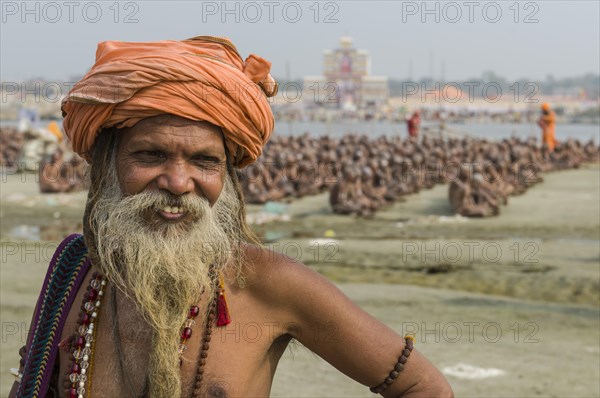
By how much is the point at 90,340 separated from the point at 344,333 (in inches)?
26.7

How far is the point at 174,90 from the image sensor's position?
2020 mm

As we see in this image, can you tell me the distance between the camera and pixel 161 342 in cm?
210

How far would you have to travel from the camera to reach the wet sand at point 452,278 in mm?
5461

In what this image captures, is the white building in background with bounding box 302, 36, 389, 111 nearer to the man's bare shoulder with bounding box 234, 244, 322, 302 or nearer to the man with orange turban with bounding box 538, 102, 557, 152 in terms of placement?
the man with orange turban with bounding box 538, 102, 557, 152

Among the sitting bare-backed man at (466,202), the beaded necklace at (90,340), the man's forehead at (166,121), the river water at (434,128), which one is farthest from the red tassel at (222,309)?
the river water at (434,128)

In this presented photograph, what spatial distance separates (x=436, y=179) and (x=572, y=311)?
11.8m

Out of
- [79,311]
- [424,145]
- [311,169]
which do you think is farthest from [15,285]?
[424,145]

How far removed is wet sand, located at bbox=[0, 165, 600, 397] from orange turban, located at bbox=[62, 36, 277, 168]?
29.1 inches

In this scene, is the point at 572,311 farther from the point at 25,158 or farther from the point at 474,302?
the point at 25,158

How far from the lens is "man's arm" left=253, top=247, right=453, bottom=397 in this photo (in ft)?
6.89

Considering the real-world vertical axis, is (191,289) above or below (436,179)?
above

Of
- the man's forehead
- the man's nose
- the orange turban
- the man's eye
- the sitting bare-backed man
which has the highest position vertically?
the orange turban

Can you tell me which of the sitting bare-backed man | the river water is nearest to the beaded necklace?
the sitting bare-backed man

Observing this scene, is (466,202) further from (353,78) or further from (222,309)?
(353,78)
